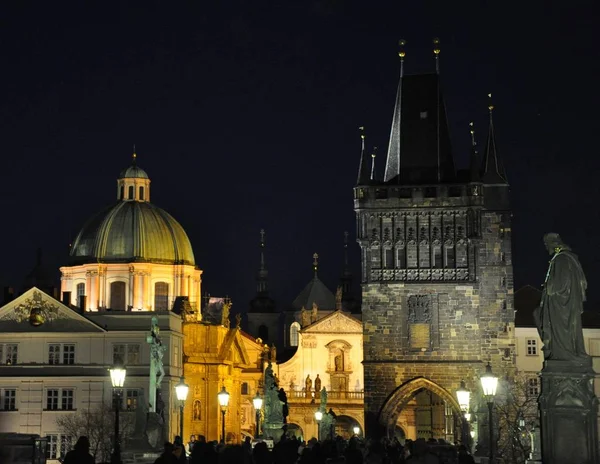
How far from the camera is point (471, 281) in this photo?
71375 mm

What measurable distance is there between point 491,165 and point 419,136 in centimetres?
557

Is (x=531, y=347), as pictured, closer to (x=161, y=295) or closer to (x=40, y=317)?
(x=161, y=295)

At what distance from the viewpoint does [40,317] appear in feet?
243

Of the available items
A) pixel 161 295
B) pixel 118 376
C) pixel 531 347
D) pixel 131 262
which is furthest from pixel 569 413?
pixel 161 295

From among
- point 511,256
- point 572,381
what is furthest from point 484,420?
point 572,381

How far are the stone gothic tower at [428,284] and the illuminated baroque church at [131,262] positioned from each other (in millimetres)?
21391

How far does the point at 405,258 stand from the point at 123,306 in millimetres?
24958

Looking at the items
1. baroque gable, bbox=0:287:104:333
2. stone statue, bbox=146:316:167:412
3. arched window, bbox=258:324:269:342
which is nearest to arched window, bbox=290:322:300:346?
arched window, bbox=258:324:269:342

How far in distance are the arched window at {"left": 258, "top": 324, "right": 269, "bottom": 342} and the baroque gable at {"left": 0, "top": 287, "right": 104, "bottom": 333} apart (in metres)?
48.9

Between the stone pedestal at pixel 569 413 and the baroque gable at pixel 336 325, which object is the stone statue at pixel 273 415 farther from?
the baroque gable at pixel 336 325

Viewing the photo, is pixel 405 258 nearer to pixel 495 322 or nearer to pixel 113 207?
pixel 495 322

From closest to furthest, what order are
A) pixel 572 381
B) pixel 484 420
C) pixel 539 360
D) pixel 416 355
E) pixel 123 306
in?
1. pixel 572 381
2. pixel 484 420
3. pixel 416 355
4. pixel 539 360
5. pixel 123 306

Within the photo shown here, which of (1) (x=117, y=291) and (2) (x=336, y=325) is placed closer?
(1) (x=117, y=291)

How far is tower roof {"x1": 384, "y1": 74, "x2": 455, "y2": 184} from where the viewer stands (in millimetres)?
74625
